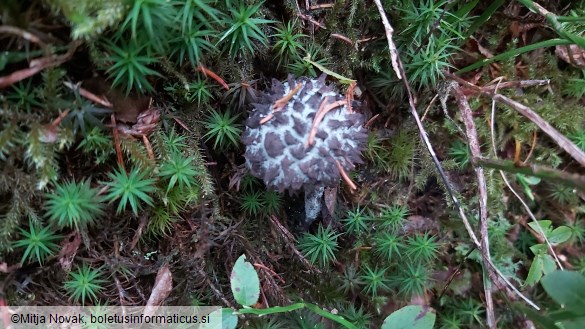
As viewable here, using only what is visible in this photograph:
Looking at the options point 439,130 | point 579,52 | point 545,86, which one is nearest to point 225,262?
point 439,130

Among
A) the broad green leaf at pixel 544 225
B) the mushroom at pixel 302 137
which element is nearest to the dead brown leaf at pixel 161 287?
the mushroom at pixel 302 137

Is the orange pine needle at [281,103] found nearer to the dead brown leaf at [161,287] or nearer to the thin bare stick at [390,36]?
the thin bare stick at [390,36]

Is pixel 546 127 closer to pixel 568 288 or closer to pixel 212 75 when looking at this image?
pixel 568 288

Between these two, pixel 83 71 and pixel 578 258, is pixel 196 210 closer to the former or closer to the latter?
pixel 83 71

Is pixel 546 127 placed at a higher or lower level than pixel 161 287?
higher

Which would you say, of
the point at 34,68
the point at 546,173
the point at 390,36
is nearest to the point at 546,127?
the point at 546,173

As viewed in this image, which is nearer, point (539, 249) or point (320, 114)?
point (320, 114)

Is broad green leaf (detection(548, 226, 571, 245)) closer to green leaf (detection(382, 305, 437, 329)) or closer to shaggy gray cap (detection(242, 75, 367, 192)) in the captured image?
green leaf (detection(382, 305, 437, 329))
